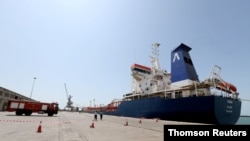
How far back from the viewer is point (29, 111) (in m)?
33.2

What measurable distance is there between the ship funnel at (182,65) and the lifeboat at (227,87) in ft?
11.5

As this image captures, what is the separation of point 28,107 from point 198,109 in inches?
1103

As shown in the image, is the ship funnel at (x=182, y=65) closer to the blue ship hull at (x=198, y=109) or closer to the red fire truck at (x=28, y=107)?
the blue ship hull at (x=198, y=109)

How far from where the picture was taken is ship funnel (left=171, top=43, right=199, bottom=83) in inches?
1025

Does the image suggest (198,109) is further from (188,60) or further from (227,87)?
(188,60)

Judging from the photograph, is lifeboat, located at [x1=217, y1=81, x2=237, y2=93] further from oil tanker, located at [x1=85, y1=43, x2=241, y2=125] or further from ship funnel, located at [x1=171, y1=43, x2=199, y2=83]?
ship funnel, located at [x1=171, y1=43, x2=199, y2=83]

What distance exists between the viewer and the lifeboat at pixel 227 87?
23.9m

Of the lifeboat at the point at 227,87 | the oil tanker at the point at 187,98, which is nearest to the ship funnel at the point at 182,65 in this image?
the oil tanker at the point at 187,98

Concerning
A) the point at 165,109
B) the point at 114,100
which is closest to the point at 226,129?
the point at 165,109

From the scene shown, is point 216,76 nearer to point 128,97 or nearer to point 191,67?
point 191,67

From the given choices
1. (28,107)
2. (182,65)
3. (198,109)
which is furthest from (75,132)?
(28,107)

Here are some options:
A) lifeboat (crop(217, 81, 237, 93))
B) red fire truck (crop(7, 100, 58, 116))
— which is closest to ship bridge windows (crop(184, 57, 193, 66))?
lifeboat (crop(217, 81, 237, 93))

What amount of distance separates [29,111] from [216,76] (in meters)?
30.8

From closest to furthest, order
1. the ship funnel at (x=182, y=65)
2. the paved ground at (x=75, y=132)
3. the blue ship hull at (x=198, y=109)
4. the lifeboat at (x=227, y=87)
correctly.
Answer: the paved ground at (x=75, y=132) < the blue ship hull at (x=198, y=109) < the lifeboat at (x=227, y=87) < the ship funnel at (x=182, y=65)
